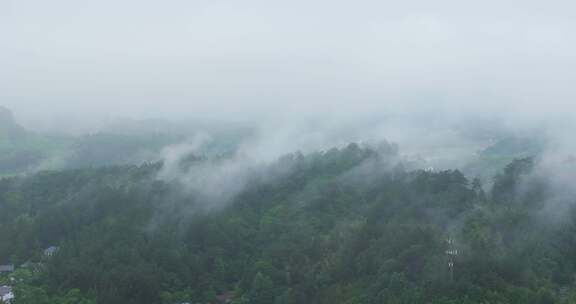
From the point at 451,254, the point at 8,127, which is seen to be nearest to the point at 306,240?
the point at 451,254

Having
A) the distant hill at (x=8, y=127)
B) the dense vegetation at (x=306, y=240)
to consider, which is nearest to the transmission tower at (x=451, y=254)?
the dense vegetation at (x=306, y=240)

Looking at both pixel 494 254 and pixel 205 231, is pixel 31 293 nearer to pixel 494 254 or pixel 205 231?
pixel 205 231

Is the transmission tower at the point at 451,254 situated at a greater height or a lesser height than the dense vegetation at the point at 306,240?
lesser

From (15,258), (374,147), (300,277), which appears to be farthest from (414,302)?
(374,147)

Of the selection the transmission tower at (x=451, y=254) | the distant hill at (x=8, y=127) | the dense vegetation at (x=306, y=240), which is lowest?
the transmission tower at (x=451, y=254)

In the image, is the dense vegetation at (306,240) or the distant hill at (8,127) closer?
the dense vegetation at (306,240)

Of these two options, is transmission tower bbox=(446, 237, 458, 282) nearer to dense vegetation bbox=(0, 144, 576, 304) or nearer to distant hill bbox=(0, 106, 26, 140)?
dense vegetation bbox=(0, 144, 576, 304)

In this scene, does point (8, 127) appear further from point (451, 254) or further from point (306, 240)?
point (451, 254)

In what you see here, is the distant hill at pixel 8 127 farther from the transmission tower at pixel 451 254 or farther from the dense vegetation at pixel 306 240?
the transmission tower at pixel 451 254
